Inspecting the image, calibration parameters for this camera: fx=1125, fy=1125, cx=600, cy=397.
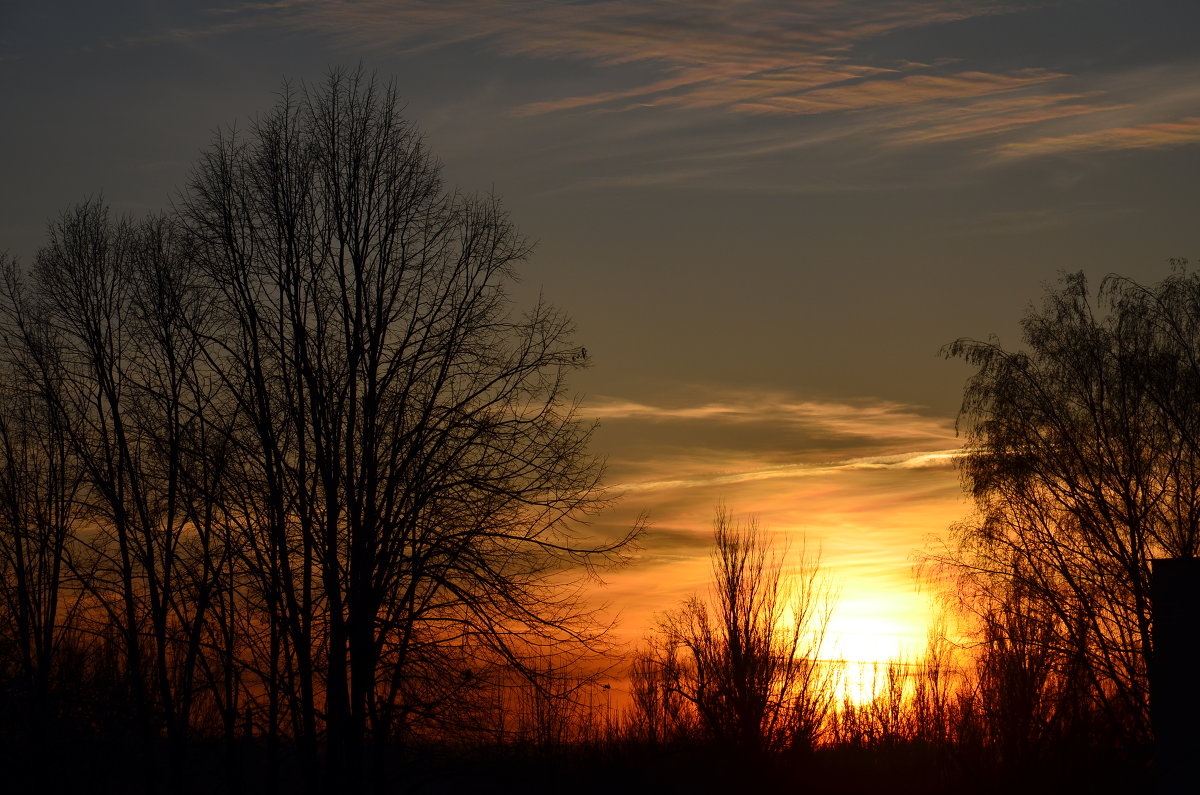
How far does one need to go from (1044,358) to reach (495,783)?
20.2m

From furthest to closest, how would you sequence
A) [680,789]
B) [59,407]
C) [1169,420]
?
[680,789], [1169,420], [59,407]

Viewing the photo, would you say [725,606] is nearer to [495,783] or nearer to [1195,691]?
[495,783]

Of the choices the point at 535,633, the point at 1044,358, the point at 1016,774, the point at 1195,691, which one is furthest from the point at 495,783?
the point at 1195,691

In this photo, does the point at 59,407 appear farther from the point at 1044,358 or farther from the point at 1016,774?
the point at 1016,774

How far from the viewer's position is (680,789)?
4044 centimetres

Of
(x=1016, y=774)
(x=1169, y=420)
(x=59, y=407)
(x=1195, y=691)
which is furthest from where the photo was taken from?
(x=1016, y=774)

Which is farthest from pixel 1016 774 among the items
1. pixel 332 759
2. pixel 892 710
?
pixel 332 759

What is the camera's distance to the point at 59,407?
1019 inches

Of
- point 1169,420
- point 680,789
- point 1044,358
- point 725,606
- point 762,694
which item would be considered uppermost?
point 1044,358

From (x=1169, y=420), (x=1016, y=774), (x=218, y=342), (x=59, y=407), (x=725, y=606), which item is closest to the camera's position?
(x=218, y=342)

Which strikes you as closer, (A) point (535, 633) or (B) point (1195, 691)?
(B) point (1195, 691)

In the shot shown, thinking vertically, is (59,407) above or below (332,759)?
above

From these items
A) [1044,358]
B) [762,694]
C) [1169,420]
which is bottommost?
[762,694]

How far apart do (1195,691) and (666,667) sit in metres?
26.7
